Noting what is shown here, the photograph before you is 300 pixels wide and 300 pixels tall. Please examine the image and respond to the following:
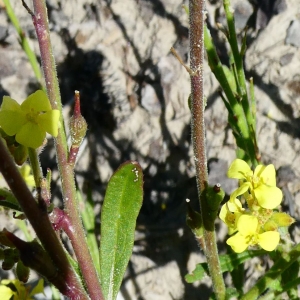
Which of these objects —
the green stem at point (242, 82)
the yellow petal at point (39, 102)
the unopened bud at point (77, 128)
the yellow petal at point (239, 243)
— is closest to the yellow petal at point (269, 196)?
the yellow petal at point (239, 243)

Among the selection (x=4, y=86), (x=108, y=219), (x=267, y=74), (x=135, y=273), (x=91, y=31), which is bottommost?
(x=135, y=273)

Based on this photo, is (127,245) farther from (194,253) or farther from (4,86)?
(4,86)

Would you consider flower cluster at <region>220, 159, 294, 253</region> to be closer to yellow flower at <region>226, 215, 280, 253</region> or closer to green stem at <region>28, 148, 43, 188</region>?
yellow flower at <region>226, 215, 280, 253</region>

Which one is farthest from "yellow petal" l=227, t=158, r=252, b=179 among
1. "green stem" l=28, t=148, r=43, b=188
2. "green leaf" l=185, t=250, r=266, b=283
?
"green stem" l=28, t=148, r=43, b=188

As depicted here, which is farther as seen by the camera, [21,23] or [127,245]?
[21,23]

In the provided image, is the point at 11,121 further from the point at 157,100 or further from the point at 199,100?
the point at 157,100

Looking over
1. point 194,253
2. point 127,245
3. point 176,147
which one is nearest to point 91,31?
point 176,147

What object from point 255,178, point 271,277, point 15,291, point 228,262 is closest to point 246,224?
point 255,178
